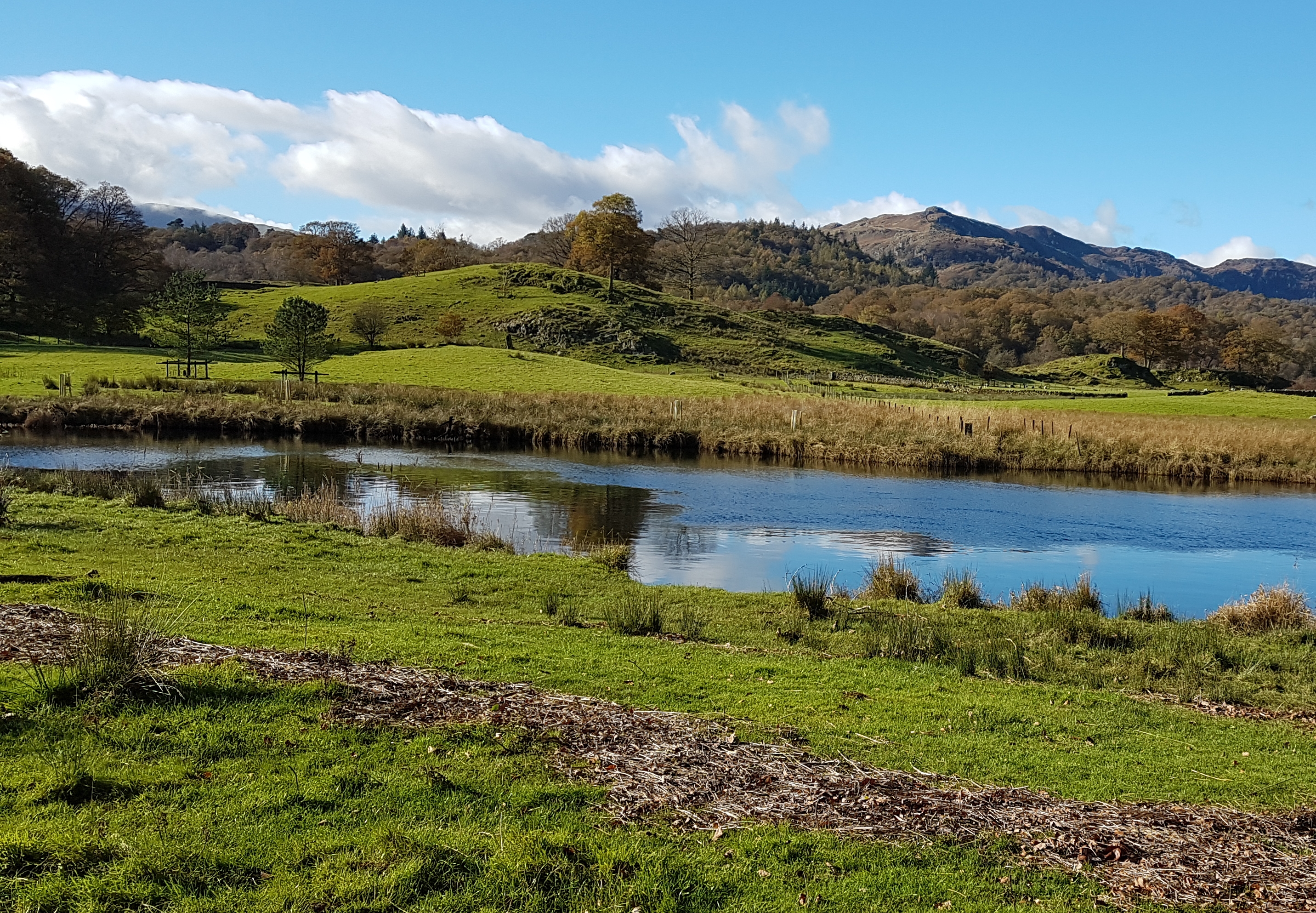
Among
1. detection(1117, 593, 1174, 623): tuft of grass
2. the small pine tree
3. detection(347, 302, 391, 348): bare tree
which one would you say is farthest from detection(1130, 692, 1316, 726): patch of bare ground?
detection(347, 302, 391, 348): bare tree

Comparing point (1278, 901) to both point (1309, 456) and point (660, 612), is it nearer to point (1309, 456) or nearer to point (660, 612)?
point (660, 612)

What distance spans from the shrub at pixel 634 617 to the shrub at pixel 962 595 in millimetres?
5826

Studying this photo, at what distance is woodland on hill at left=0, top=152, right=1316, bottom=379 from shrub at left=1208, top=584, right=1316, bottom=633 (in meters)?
89.1

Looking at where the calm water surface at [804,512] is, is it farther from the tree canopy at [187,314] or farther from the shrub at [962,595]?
the tree canopy at [187,314]

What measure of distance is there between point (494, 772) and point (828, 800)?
2.44 metres

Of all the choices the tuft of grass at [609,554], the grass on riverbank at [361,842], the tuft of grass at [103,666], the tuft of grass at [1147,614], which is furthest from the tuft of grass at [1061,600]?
the tuft of grass at [103,666]

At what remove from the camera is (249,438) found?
150 feet

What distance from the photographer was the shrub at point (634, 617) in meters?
13.1

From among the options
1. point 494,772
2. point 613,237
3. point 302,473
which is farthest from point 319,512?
point 613,237

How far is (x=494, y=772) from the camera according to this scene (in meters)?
6.73

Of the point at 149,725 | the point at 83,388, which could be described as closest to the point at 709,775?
the point at 149,725

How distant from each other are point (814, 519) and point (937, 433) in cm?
1882

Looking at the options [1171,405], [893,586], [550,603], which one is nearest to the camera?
[550,603]

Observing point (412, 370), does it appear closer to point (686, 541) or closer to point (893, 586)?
point (686, 541)
